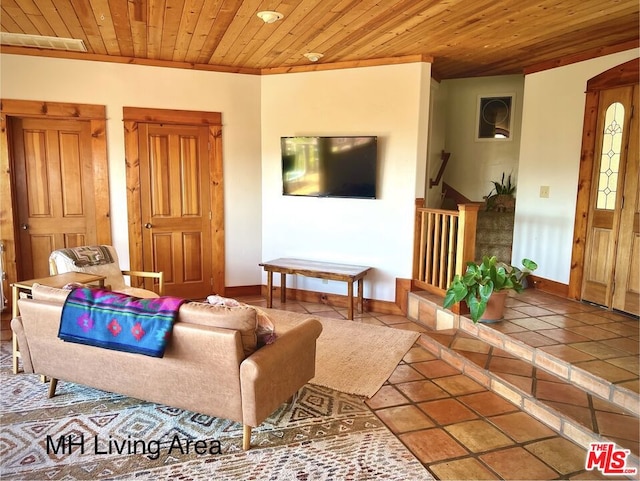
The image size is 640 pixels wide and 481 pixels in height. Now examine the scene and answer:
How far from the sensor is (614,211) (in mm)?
4086

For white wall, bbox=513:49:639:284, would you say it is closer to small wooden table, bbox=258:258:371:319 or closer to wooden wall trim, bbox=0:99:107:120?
small wooden table, bbox=258:258:371:319

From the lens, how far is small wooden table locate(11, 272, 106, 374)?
3.17m

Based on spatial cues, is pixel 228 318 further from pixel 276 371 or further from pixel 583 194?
pixel 583 194

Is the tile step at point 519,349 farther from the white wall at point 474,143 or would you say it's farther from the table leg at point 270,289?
the white wall at point 474,143

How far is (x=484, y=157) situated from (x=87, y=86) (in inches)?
194

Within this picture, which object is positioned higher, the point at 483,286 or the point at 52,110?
the point at 52,110

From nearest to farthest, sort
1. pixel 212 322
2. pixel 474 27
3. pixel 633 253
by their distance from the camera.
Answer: pixel 212 322, pixel 474 27, pixel 633 253

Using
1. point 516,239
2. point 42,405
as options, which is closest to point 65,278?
point 42,405

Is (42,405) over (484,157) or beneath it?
beneath

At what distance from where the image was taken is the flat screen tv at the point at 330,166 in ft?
15.8

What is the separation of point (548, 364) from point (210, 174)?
13.0 ft

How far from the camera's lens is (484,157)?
610cm

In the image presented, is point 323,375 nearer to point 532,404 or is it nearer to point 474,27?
point 532,404

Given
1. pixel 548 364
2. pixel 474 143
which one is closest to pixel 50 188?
pixel 548 364
